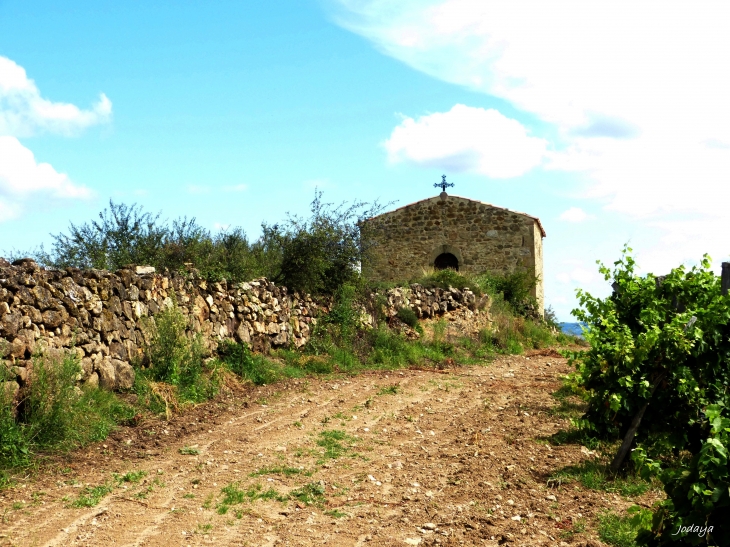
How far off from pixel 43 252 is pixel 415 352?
24.9ft

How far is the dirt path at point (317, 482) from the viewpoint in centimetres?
524

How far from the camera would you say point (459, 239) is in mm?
25062

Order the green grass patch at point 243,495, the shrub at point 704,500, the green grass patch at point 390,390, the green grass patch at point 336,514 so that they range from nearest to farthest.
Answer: the shrub at point 704,500 < the green grass patch at point 336,514 < the green grass patch at point 243,495 < the green grass patch at point 390,390

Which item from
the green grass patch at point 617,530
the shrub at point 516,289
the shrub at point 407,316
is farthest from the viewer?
the shrub at point 516,289

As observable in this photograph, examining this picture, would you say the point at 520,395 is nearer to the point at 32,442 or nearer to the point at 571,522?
the point at 571,522

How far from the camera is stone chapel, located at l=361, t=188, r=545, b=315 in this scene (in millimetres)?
24594

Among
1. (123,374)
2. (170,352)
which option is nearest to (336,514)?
(123,374)

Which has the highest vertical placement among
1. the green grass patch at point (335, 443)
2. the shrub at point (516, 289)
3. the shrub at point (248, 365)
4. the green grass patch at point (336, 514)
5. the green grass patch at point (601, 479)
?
the shrub at point (516, 289)

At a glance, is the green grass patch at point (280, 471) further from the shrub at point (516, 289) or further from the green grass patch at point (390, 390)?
the shrub at point (516, 289)

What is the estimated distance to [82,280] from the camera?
9328 mm

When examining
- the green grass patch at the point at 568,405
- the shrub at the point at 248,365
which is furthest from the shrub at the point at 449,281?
the green grass patch at the point at 568,405

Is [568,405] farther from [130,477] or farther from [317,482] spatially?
[130,477]

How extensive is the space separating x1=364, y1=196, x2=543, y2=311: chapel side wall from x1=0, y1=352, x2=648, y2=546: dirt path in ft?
48.7

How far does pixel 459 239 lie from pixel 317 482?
19.3 m
